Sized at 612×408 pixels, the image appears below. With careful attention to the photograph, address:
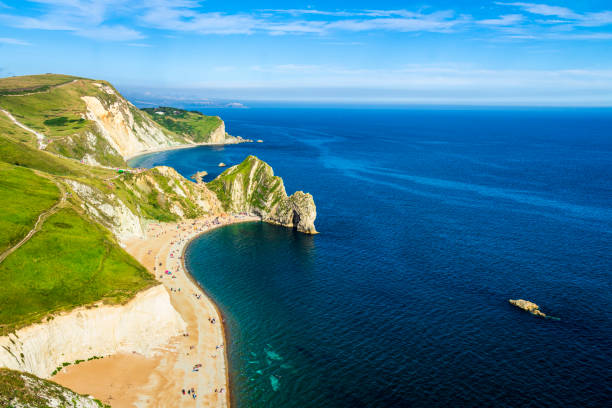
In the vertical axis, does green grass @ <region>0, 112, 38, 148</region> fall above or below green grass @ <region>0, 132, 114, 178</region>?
above

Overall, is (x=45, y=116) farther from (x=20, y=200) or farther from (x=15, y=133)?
(x=20, y=200)

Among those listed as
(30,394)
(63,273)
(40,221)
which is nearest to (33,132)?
(40,221)

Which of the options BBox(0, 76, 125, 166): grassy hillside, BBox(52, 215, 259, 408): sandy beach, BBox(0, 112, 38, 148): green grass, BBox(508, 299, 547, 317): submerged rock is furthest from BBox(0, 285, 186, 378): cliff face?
BBox(0, 76, 125, 166): grassy hillside

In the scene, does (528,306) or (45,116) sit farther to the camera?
(45,116)

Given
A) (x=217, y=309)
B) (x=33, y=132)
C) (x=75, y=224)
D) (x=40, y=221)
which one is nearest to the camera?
(x=40, y=221)

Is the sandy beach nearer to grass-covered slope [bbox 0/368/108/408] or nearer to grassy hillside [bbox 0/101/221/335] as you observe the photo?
grassy hillside [bbox 0/101/221/335]

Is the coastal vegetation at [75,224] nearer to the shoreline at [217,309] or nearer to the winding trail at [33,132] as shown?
the winding trail at [33,132]

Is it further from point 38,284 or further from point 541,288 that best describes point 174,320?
point 541,288
